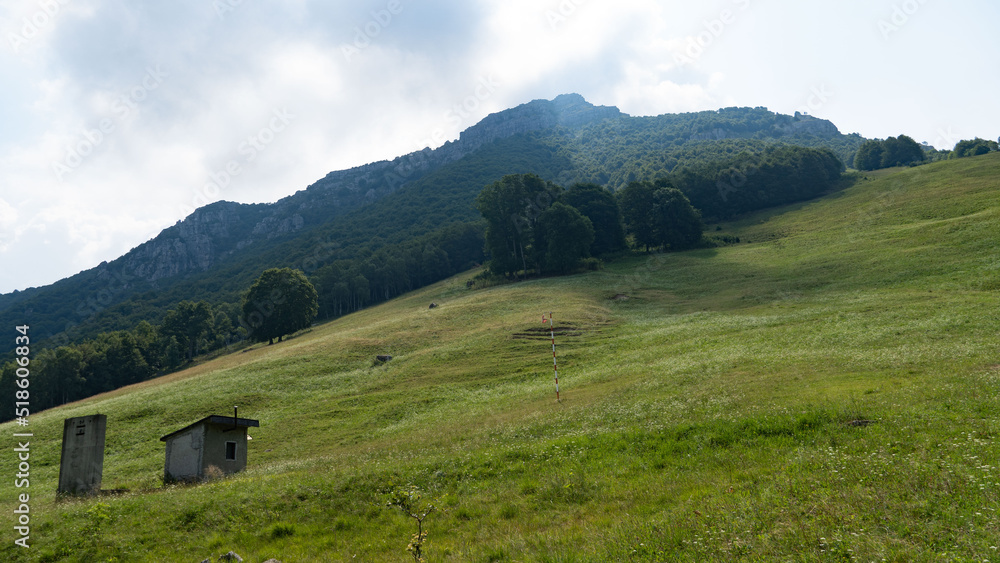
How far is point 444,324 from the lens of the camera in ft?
201

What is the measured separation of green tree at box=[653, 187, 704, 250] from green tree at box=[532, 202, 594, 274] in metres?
19.6

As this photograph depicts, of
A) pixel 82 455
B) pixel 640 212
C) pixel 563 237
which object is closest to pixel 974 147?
pixel 640 212

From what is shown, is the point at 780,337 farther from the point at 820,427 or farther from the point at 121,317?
the point at 121,317

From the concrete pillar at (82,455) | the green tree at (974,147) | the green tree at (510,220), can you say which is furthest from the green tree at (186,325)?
the green tree at (974,147)

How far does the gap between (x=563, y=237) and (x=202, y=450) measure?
71.8 m

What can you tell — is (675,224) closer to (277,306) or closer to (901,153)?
(277,306)

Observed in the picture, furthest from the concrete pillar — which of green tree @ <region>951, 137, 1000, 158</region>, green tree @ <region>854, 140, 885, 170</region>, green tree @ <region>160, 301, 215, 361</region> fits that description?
green tree @ <region>854, 140, 885, 170</region>

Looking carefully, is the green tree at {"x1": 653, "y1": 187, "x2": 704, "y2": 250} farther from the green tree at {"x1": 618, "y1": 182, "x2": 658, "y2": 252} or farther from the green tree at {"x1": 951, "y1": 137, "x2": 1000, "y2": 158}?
the green tree at {"x1": 951, "y1": 137, "x2": 1000, "y2": 158}

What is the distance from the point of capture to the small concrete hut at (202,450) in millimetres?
22469

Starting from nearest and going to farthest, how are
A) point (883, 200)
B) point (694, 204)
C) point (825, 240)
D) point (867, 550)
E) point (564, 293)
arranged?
point (867, 550) → point (564, 293) → point (825, 240) → point (883, 200) → point (694, 204)

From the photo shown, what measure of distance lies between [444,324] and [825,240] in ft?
199

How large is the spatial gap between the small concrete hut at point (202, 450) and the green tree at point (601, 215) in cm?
8448

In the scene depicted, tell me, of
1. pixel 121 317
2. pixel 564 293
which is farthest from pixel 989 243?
pixel 121 317

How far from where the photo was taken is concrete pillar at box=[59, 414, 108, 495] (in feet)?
64.4
